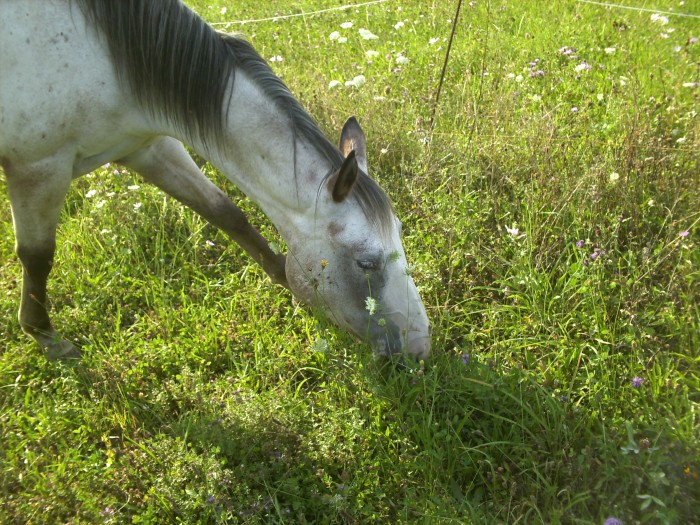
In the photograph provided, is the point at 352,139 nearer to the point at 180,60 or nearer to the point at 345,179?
the point at 345,179

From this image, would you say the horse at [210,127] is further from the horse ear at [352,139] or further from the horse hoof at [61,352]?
the horse hoof at [61,352]

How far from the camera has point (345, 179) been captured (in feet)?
6.86

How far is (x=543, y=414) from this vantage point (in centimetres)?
221

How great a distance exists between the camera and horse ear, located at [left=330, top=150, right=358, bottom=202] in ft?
6.62

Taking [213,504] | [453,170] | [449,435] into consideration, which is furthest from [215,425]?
[453,170]

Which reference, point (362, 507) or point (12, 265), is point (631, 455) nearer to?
point (362, 507)

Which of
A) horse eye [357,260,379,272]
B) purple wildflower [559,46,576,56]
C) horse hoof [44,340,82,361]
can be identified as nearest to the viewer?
horse eye [357,260,379,272]

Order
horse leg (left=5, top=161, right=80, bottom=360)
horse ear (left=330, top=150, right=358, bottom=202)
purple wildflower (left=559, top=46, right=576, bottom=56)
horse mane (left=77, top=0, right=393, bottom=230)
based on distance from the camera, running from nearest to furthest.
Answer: horse ear (left=330, top=150, right=358, bottom=202), horse mane (left=77, top=0, right=393, bottom=230), horse leg (left=5, top=161, right=80, bottom=360), purple wildflower (left=559, top=46, right=576, bottom=56)

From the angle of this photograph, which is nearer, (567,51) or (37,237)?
(37,237)

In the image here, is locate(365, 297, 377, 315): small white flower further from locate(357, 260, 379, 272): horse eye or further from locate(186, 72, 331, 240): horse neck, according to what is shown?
locate(186, 72, 331, 240): horse neck

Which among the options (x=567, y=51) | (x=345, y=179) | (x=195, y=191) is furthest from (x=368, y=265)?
(x=567, y=51)

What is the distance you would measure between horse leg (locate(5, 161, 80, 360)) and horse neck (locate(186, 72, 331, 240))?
782 mm

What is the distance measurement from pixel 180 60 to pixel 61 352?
64.8 inches

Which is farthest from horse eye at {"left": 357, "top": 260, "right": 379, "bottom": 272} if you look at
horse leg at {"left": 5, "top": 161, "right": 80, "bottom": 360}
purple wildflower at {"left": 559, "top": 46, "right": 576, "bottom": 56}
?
purple wildflower at {"left": 559, "top": 46, "right": 576, "bottom": 56}
